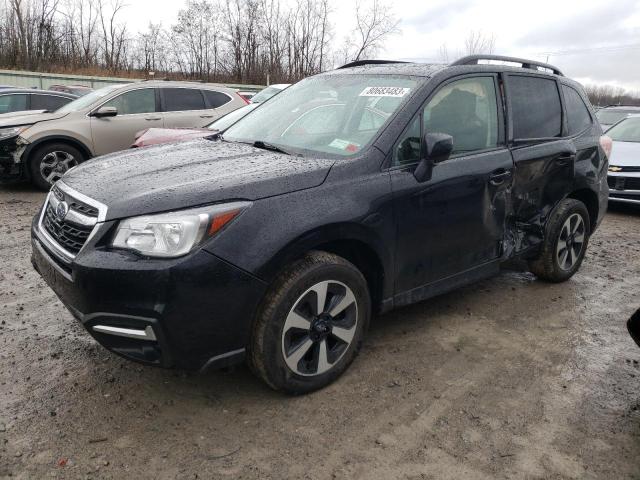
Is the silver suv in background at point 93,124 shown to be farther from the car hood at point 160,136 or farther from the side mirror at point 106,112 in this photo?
the car hood at point 160,136

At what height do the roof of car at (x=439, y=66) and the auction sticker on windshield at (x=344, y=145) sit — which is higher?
the roof of car at (x=439, y=66)

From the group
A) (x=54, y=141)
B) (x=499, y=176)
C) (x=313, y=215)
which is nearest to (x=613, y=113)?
(x=499, y=176)

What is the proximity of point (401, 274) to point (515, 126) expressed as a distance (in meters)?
1.58

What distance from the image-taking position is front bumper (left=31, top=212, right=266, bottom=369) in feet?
7.48

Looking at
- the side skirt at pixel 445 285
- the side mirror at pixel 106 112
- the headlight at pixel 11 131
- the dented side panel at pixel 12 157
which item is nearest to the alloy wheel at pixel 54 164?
the dented side panel at pixel 12 157

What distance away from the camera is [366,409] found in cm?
274

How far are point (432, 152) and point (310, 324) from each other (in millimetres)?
1191

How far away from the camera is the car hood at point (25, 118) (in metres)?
7.72

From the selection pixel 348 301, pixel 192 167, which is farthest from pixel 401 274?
pixel 192 167

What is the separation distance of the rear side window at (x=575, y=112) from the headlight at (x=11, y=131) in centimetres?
707

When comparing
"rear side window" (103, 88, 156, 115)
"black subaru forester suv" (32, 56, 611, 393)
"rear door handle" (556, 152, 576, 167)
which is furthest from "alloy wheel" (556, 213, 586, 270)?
"rear side window" (103, 88, 156, 115)

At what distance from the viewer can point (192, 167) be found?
9.33 feet

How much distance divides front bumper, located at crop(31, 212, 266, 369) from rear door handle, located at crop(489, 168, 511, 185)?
188cm

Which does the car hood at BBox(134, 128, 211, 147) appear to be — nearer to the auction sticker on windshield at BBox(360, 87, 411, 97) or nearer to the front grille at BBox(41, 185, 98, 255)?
the auction sticker on windshield at BBox(360, 87, 411, 97)
